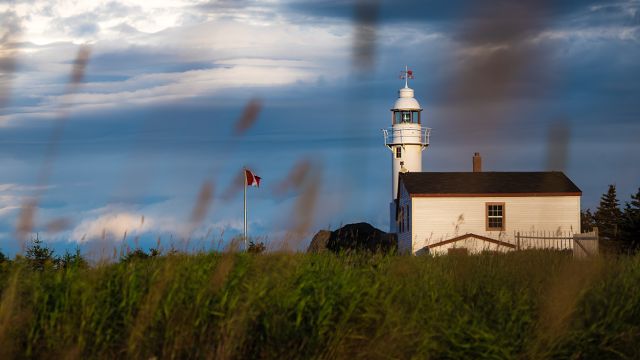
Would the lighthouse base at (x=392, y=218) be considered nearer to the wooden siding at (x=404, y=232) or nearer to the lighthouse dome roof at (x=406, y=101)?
the wooden siding at (x=404, y=232)

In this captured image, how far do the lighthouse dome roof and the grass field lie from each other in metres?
40.9

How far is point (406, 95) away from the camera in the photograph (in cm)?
5025

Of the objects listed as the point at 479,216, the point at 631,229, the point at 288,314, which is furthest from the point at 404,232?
the point at 288,314

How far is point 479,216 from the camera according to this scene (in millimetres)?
39031

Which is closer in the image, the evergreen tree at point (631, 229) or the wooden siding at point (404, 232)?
the evergreen tree at point (631, 229)

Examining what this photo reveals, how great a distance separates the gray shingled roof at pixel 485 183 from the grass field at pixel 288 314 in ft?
100

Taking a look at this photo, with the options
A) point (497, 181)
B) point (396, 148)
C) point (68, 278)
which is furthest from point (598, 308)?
point (396, 148)

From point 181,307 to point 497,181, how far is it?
34417mm

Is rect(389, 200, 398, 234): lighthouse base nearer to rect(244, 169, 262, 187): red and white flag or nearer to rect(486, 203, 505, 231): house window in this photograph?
rect(486, 203, 505, 231): house window

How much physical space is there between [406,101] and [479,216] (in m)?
12.6

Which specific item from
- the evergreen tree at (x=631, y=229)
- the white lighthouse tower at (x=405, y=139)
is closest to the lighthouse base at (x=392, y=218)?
the white lighthouse tower at (x=405, y=139)

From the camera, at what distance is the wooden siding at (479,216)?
38562 mm

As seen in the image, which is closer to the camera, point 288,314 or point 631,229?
point 288,314

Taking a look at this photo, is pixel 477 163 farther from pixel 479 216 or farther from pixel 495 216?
pixel 479 216
